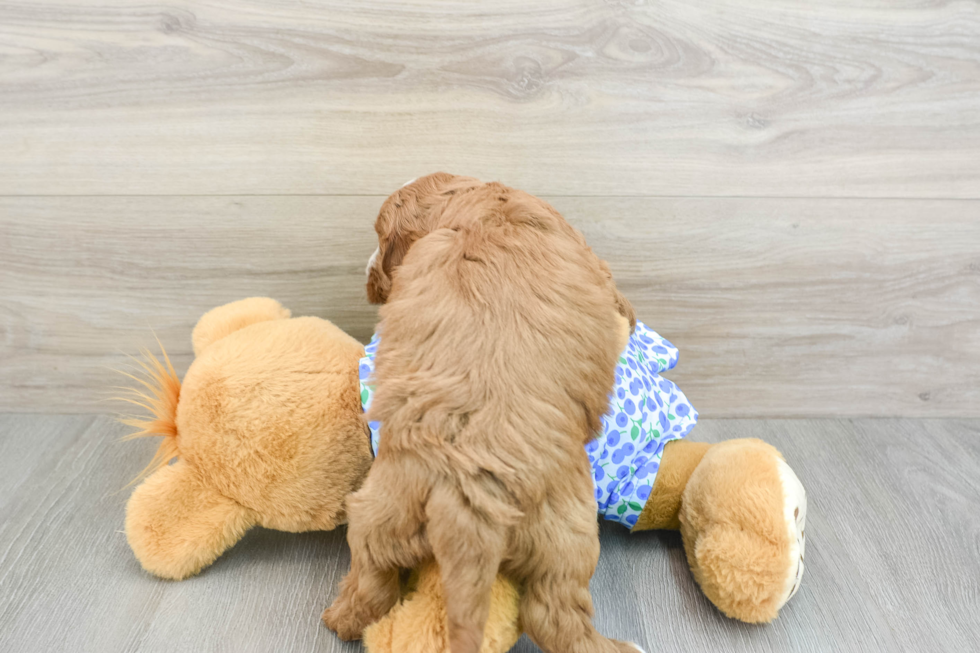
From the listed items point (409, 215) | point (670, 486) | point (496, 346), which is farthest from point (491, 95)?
point (670, 486)

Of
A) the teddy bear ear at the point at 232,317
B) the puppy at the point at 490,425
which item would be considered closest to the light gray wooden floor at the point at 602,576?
the puppy at the point at 490,425

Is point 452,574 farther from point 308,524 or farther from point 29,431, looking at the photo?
point 29,431

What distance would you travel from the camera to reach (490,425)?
0.54 metres

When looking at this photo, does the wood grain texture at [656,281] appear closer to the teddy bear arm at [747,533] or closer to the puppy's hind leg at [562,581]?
the teddy bear arm at [747,533]

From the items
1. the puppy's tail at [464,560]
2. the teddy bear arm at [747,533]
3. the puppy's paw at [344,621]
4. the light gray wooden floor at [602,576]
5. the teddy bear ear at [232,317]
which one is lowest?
the light gray wooden floor at [602,576]

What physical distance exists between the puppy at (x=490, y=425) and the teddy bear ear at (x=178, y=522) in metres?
0.19

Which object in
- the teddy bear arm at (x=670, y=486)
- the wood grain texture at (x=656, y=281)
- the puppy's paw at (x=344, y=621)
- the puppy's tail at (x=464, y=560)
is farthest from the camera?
the wood grain texture at (x=656, y=281)

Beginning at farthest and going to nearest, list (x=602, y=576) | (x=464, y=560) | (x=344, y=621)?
(x=602, y=576)
(x=344, y=621)
(x=464, y=560)

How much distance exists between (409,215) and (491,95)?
0.27 meters

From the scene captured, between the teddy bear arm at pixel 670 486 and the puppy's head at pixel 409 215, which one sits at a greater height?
the puppy's head at pixel 409 215

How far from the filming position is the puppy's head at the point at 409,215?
69cm

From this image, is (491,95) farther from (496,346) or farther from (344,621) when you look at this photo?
(344,621)

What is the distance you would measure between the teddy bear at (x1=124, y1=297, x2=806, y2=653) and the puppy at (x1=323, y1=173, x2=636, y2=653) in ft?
0.39

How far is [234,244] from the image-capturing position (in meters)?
0.94
